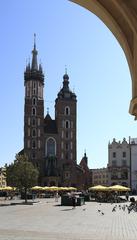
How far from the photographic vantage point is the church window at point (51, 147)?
122m

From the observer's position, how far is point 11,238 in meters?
17.6

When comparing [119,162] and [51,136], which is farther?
[51,136]

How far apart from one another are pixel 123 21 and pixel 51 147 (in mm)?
116669

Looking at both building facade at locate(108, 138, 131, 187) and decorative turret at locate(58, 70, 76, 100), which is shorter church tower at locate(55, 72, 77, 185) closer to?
decorative turret at locate(58, 70, 76, 100)

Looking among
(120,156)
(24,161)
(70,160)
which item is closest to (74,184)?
(70,160)

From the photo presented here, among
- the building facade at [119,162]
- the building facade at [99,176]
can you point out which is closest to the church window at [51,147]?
the building facade at [119,162]

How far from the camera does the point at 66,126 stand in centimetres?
12456

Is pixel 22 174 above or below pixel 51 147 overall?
below

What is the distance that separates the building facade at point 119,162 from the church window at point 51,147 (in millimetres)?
15286

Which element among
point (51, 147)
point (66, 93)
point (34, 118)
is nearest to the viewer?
point (34, 118)

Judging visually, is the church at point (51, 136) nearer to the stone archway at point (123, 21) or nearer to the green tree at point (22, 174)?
the green tree at point (22, 174)

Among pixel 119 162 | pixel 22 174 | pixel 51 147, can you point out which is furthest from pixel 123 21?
pixel 51 147

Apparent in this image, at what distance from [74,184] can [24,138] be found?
56.2 ft

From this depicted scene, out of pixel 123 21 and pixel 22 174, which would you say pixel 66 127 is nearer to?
pixel 22 174
